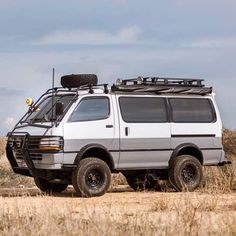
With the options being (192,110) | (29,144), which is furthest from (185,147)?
(29,144)

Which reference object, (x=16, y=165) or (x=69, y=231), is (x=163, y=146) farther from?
(x=69, y=231)

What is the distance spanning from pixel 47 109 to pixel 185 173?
12.0 feet

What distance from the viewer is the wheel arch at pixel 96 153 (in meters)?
15.4

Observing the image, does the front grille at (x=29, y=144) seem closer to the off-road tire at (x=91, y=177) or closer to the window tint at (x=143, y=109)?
the off-road tire at (x=91, y=177)

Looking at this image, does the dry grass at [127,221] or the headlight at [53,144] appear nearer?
the dry grass at [127,221]

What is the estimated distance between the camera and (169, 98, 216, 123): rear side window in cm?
1712

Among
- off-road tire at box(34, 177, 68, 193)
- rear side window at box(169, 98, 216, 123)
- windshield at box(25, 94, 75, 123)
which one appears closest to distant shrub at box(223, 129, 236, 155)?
rear side window at box(169, 98, 216, 123)

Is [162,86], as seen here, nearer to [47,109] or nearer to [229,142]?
[47,109]

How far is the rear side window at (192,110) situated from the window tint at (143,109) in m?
0.35

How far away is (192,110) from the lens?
17.4 m

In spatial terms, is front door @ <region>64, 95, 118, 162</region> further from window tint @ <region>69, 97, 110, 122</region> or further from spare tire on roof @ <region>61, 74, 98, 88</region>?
spare tire on roof @ <region>61, 74, 98, 88</region>

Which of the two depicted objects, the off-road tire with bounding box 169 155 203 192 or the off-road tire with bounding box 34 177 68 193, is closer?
the off-road tire with bounding box 169 155 203 192

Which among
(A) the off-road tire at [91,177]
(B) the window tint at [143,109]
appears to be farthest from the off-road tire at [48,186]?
(B) the window tint at [143,109]

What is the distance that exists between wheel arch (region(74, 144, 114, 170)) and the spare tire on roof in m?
1.63
